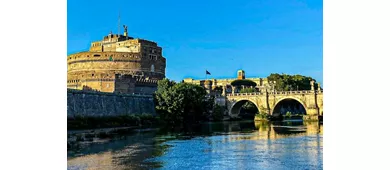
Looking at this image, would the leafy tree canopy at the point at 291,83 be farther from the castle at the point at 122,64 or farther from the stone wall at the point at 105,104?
the stone wall at the point at 105,104

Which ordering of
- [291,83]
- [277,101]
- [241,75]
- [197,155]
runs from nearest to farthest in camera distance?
[197,155] < [277,101] < [291,83] < [241,75]

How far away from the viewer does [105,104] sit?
2030 centimetres

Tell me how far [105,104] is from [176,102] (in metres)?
3.48

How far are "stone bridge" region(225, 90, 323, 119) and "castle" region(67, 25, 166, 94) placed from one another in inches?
241

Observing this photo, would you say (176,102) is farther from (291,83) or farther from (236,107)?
(291,83)

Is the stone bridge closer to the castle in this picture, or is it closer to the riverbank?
the castle

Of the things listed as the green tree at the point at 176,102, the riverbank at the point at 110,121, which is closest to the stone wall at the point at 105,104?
the riverbank at the point at 110,121

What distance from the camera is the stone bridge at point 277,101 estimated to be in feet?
84.9

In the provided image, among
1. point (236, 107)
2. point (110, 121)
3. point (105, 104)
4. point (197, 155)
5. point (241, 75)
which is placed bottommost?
point (197, 155)

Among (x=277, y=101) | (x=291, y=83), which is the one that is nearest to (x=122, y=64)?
(x=277, y=101)
